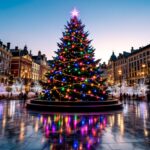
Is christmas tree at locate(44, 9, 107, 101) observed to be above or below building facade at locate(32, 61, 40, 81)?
below

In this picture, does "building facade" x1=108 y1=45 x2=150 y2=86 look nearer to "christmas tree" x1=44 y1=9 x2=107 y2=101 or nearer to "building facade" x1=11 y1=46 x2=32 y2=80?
"building facade" x1=11 y1=46 x2=32 y2=80

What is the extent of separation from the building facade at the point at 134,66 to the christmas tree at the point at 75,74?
44.3 m

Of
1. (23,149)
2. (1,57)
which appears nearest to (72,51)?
(23,149)

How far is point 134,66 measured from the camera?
7906cm

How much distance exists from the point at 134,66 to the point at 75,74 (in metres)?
67.9

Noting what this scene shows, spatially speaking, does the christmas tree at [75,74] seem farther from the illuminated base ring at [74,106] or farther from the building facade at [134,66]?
the building facade at [134,66]

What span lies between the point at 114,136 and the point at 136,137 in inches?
34.1

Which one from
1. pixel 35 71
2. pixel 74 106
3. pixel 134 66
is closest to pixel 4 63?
pixel 35 71

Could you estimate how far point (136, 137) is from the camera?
6504mm

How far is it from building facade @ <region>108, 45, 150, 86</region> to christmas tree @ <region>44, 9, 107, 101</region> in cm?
4429

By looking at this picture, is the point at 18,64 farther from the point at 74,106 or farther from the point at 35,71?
the point at 74,106

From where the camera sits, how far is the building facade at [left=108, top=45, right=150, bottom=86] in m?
68.0

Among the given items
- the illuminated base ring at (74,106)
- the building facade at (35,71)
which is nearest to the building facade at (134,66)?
the building facade at (35,71)

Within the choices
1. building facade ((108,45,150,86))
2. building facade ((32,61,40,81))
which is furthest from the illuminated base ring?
building facade ((32,61,40,81))
